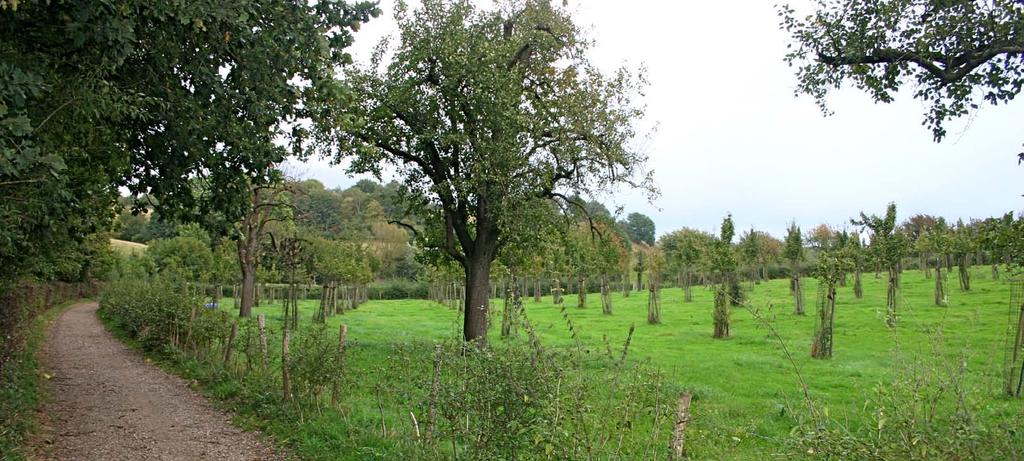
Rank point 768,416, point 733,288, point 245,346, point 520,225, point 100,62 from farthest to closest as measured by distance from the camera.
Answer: point 733,288 < point 520,225 < point 245,346 < point 768,416 < point 100,62

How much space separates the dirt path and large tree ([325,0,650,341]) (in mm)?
6552

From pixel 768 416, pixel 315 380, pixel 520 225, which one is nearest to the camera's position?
pixel 315 380

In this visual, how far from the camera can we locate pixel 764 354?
58.3 ft

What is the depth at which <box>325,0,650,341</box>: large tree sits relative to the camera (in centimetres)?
1511

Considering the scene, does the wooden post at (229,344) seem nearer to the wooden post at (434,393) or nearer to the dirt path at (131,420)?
the dirt path at (131,420)

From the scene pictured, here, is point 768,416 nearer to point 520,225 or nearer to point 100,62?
point 520,225

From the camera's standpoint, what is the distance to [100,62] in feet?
19.6

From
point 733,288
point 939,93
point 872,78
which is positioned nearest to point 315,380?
point 872,78

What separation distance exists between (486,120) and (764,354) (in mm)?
10398

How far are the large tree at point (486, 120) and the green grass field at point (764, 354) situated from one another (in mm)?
3444

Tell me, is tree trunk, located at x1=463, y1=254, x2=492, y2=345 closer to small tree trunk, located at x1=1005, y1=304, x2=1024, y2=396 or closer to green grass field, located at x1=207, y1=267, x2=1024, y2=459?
green grass field, located at x1=207, y1=267, x2=1024, y2=459

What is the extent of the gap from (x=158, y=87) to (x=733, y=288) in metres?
28.5

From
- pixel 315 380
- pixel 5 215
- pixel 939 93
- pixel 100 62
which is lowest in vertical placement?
pixel 315 380

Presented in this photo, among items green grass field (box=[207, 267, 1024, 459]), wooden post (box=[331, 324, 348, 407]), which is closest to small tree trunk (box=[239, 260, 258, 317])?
green grass field (box=[207, 267, 1024, 459])
